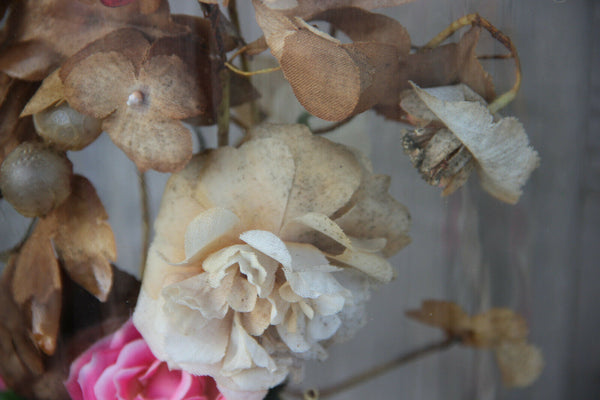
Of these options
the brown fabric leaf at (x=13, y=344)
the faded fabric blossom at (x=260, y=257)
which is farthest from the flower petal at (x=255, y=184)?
the brown fabric leaf at (x=13, y=344)

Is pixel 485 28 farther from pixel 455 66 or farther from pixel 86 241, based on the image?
pixel 86 241

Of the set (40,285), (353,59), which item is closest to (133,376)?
(40,285)

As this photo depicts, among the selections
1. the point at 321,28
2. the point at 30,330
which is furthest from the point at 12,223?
the point at 321,28

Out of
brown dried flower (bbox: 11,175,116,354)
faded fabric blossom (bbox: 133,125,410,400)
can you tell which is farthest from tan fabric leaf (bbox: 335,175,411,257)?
brown dried flower (bbox: 11,175,116,354)

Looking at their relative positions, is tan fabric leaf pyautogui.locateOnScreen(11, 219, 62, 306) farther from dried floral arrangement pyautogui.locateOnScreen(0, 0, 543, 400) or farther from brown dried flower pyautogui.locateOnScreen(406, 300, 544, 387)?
brown dried flower pyautogui.locateOnScreen(406, 300, 544, 387)

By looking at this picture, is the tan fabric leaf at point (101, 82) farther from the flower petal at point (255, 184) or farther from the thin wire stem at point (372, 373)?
the thin wire stem at point (372, 373)

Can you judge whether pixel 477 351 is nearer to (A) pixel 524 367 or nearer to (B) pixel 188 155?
(A) pixel 524 367
